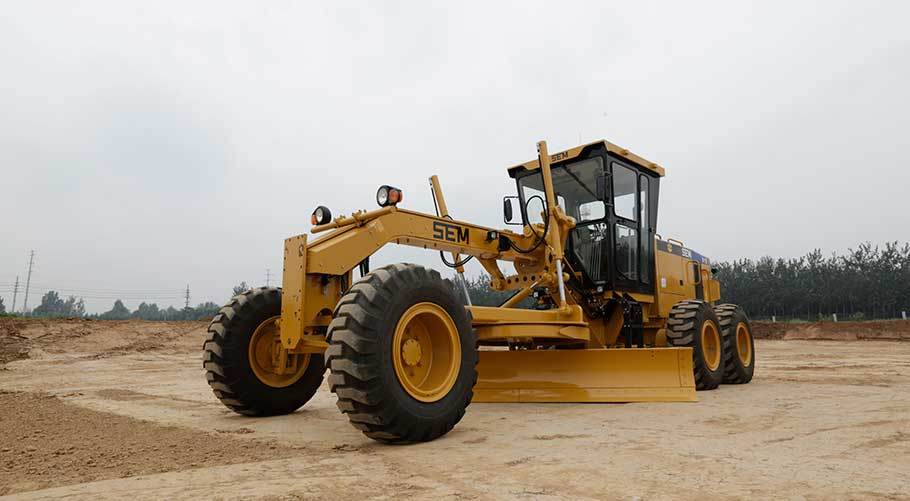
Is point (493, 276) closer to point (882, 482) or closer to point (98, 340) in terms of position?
point (882, 482)

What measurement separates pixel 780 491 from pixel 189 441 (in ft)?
12.3

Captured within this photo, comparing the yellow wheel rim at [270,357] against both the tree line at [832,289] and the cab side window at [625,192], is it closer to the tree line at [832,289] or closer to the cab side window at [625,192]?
the cab side window at [625,192]

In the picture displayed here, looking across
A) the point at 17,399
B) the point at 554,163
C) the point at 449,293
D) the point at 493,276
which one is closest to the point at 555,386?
the point at 493,276

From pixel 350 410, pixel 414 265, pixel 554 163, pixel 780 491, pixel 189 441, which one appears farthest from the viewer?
pixel 554 163

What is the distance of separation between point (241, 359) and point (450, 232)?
2.31m

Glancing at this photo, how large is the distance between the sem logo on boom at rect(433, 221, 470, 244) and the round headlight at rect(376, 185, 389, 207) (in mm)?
707

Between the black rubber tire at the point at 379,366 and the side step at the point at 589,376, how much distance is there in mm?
2448

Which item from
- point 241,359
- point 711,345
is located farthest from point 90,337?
point 711,345

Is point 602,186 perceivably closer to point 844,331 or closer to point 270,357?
point 270,357

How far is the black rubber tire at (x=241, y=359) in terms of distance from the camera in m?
5.24

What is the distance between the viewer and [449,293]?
15.0 feet

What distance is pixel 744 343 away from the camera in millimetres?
8883

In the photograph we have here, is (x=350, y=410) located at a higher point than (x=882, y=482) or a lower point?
higher

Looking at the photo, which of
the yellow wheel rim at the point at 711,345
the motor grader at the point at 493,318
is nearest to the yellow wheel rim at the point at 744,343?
the motor grader at the point at 493,318
